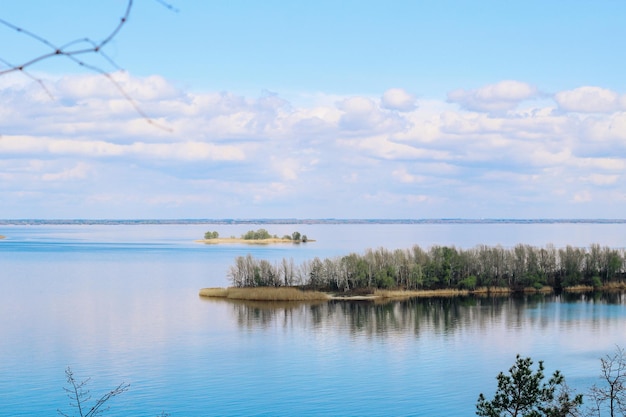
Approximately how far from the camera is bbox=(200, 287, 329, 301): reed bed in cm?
5272

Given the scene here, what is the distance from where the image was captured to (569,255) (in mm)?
62625

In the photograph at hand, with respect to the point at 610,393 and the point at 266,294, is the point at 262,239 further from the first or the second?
the point at 610,393

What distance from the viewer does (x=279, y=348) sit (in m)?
33.7

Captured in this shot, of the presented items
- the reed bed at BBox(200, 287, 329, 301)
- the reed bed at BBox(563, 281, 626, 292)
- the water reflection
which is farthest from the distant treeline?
the water reflection

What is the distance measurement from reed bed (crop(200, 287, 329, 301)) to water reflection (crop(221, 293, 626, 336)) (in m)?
1.74

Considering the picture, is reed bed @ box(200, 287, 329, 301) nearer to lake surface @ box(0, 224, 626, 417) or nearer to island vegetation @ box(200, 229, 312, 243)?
lake surface @ box(0, 224, 626, 417)

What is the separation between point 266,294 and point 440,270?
15.5 metres

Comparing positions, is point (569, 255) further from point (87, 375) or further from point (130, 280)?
point (87, 375)

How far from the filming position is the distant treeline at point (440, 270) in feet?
186

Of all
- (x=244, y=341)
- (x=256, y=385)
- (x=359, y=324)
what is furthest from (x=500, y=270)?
(x=256, y=385)

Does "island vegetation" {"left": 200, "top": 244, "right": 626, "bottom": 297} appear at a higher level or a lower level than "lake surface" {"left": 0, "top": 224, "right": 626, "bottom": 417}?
higher

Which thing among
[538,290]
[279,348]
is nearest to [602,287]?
[538,290]

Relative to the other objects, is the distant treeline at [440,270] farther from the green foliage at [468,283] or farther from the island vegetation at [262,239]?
the island vegetation at [262,239]

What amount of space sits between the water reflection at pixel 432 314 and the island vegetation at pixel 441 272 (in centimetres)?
377
